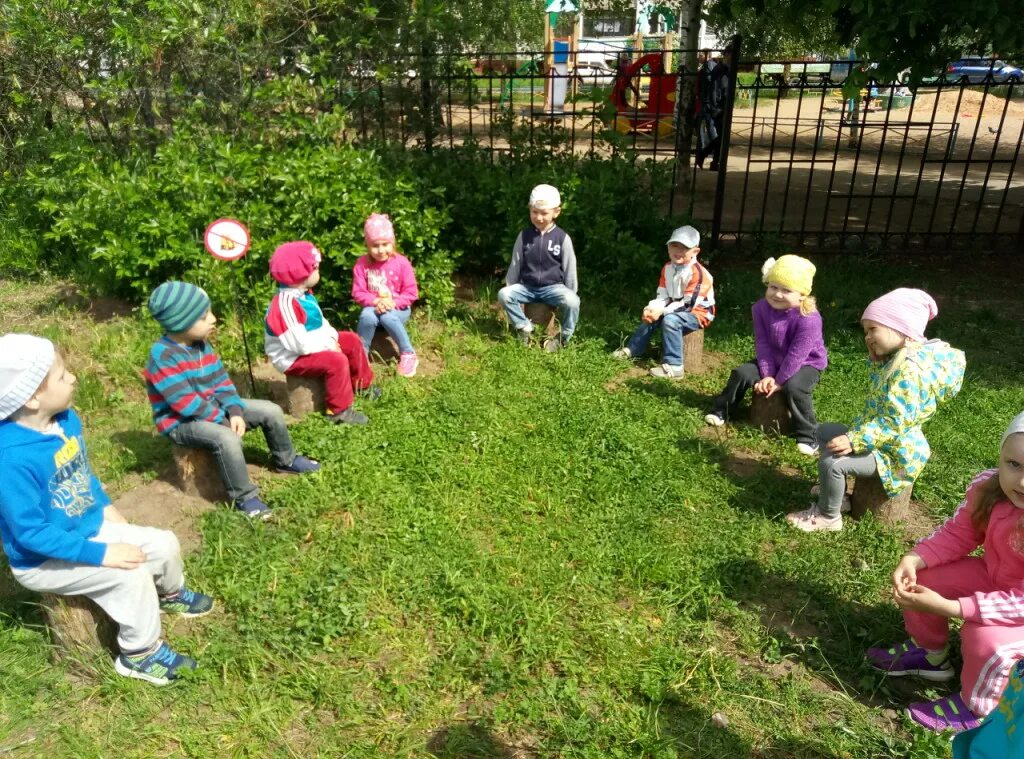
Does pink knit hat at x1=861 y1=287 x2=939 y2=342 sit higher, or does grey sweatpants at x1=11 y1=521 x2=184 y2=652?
pink knit hat at x1=861 y1=287 x2=939 y2=342

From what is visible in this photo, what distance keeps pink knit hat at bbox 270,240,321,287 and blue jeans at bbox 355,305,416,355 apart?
984 mm

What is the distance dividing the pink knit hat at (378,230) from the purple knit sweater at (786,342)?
259 centimetres

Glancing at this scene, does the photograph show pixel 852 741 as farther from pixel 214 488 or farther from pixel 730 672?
pixel 214 488

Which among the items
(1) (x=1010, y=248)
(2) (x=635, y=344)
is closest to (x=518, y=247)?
(2) (x=635, y=344)

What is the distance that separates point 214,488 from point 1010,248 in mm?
8367

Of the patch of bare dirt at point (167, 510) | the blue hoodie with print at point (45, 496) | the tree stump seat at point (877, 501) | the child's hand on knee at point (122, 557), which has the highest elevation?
the blue hoodie with print at point (45, 496)

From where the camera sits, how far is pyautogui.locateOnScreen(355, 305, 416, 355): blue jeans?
5.52 metres

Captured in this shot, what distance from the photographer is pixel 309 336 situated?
4.70 m

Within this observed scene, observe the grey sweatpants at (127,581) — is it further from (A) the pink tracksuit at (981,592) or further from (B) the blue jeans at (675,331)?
(B) the blue jeans at (675,331)

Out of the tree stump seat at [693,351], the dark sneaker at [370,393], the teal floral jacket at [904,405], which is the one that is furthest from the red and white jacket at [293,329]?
the teal floral jacket at [904,405]

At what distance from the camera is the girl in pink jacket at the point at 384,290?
5.48 m

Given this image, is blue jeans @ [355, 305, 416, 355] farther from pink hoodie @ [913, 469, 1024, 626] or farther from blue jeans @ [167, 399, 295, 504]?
pink hoodie @ [913, 469, 1024, 626]

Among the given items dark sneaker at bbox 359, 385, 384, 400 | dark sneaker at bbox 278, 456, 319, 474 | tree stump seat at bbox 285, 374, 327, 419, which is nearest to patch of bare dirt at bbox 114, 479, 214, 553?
dark sneaker at bbox 278, 456, 319, 474

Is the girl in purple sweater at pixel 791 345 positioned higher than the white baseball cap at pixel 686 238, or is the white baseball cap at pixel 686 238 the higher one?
the white baseball cap at pixel 686 238
